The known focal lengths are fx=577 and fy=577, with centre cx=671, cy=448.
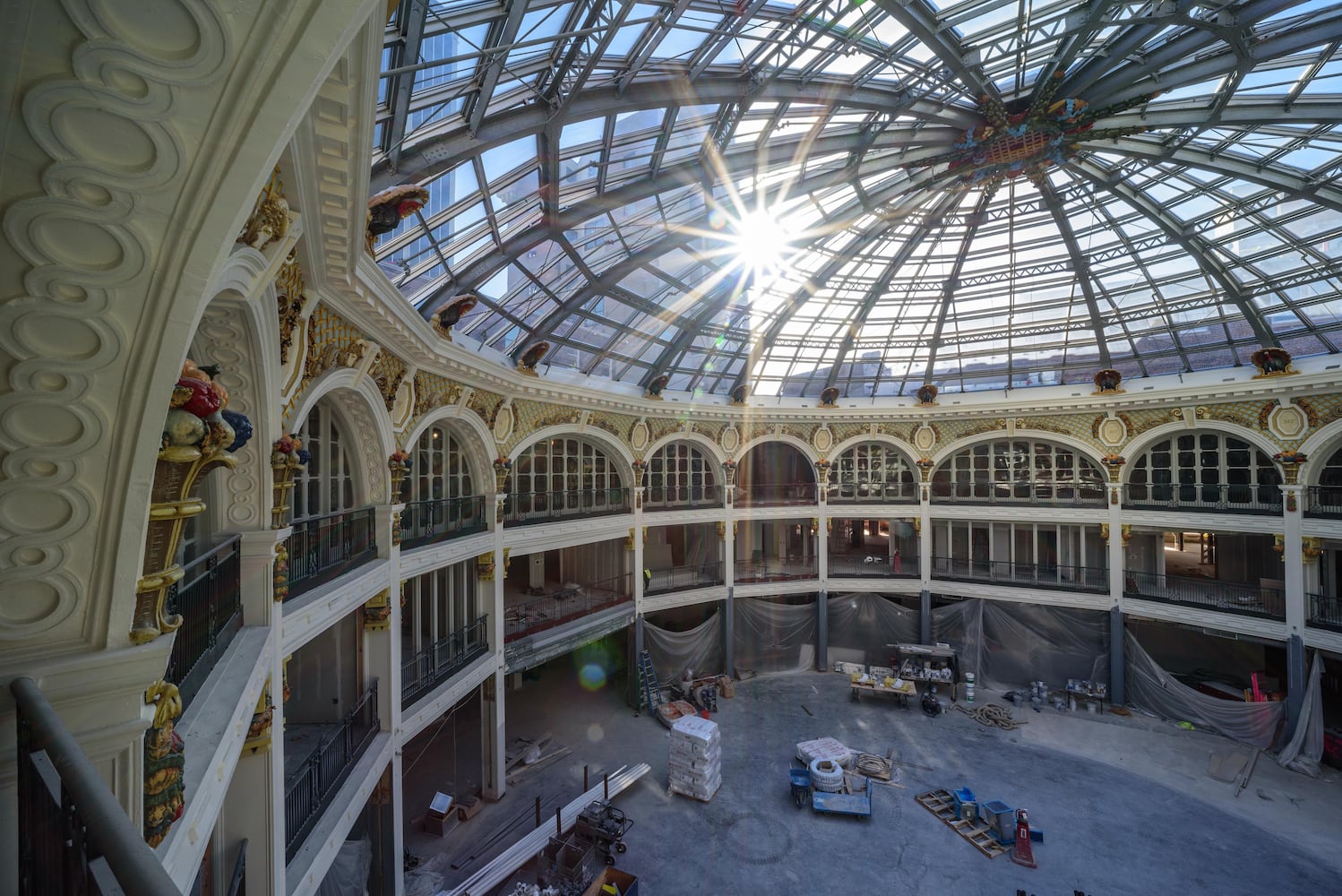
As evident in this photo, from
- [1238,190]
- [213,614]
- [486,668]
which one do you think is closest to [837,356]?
[1238,190]

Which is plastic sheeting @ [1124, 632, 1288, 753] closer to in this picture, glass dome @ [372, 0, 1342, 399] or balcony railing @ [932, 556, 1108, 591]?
balcony railing @ [932, 556, 1108, 591]

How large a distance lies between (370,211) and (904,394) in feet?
70.9

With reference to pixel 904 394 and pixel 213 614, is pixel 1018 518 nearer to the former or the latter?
pixel 904 394

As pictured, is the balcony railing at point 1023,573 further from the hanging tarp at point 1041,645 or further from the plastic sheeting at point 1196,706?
the plastic sheeting at point 1196,706

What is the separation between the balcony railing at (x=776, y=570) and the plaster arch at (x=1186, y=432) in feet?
36.7

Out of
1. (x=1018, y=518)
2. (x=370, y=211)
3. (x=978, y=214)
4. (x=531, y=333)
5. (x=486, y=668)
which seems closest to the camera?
(x=370, y=211)

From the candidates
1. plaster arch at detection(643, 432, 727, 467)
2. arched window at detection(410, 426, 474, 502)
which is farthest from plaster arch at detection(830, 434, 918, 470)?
arched window at detection(410, 426, 474, 502)

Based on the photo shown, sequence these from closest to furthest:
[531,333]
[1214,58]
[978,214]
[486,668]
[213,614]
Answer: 1. [213,614]
2. [1214,58]
3. [486,668]
4. [531,333]
5. [978,214]

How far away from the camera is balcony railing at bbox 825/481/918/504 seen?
2320 cm

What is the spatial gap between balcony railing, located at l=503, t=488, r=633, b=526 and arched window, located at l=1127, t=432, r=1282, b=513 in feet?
57.3

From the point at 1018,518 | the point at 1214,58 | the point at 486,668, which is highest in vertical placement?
the point at 1214,58

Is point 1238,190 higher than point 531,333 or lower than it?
higher

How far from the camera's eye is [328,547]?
8.73 metres

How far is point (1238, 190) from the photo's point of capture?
44.9 feet
